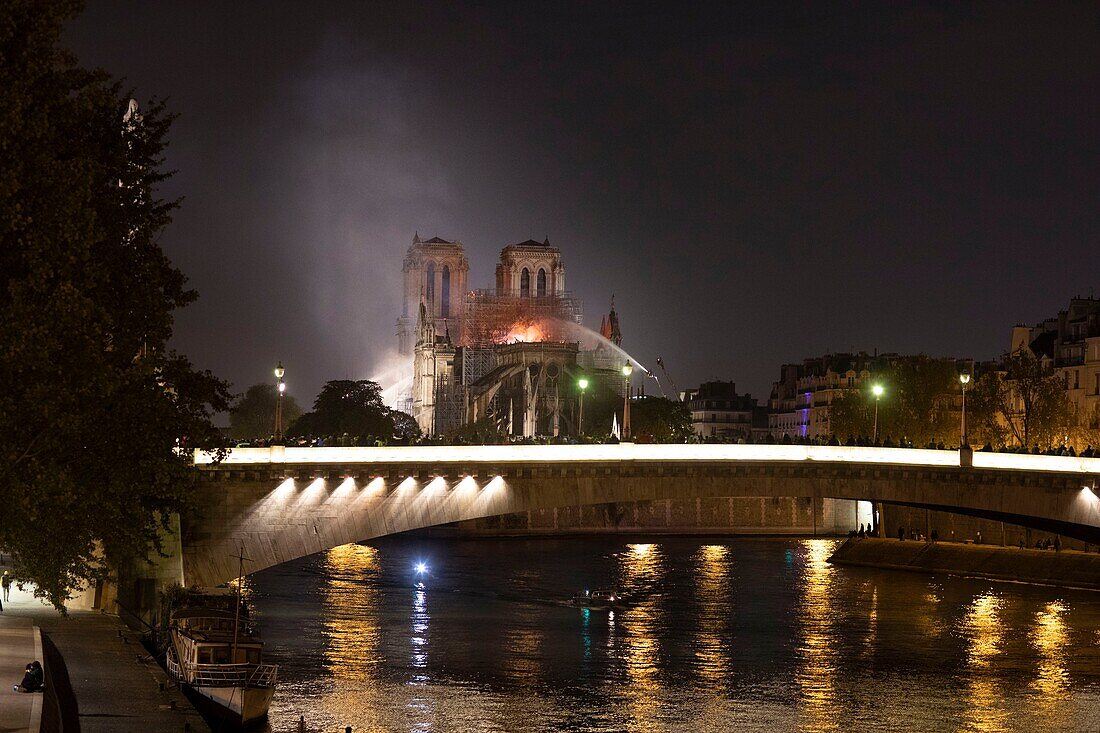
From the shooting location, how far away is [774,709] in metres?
40.9

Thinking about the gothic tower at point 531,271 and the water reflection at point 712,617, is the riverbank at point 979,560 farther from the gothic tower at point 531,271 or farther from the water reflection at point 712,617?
the gothic tower at point 531,271

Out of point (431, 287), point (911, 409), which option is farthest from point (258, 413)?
point (911, 409)

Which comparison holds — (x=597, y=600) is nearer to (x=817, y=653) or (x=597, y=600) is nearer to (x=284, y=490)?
(x=817, y=653)

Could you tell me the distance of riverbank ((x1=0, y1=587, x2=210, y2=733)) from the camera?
29547 mm

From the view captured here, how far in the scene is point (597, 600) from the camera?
6331 cm

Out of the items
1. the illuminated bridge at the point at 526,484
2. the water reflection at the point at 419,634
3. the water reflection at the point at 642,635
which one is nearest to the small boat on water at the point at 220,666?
the water reflection at the point at 419,634

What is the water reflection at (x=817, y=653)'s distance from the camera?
132 ft

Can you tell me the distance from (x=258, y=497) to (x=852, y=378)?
10949cm

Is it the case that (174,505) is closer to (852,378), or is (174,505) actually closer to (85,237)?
(85,237)

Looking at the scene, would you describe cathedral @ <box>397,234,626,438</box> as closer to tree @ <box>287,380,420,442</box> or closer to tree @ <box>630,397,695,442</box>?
tree @ <box>630,397,695,442</box>

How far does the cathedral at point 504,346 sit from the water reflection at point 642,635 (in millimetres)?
58038

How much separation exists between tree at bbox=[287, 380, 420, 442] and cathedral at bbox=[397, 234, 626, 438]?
45.9 ft

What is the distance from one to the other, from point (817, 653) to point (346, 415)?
3295 inches

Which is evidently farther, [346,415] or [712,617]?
[346,415]
